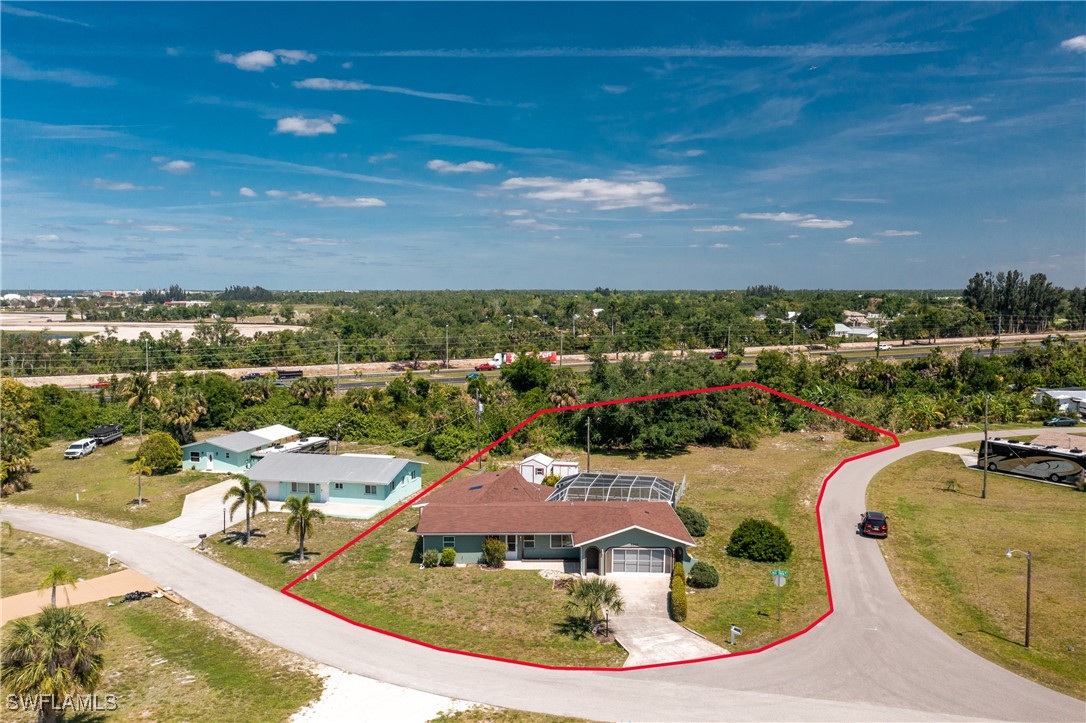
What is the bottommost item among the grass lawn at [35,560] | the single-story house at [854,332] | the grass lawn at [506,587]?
the grass lawn at [35,560]

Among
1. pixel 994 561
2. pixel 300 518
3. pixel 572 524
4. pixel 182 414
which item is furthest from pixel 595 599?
pixel 182 414

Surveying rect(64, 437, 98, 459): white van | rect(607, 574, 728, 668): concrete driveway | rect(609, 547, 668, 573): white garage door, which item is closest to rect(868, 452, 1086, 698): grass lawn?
rect(607, 574, 728, 668): concrete driveway

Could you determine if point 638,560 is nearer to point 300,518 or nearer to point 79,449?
point 300,518

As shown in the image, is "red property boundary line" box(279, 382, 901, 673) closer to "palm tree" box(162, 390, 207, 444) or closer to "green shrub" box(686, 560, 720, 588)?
"green shrub" box(686, 560, 720, 588)

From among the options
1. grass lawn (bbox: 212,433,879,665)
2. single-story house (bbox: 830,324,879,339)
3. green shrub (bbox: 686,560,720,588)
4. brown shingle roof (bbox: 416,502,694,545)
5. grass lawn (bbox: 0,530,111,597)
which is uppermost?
single-story house (bbox: 830,324,879,339)

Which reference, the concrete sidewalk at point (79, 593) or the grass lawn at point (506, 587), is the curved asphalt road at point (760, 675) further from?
the concrete sidewalk at point (79, 593)

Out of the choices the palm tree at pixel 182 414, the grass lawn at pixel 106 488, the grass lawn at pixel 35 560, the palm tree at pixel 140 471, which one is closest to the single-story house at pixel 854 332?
the palm tree at pixel 182 414
